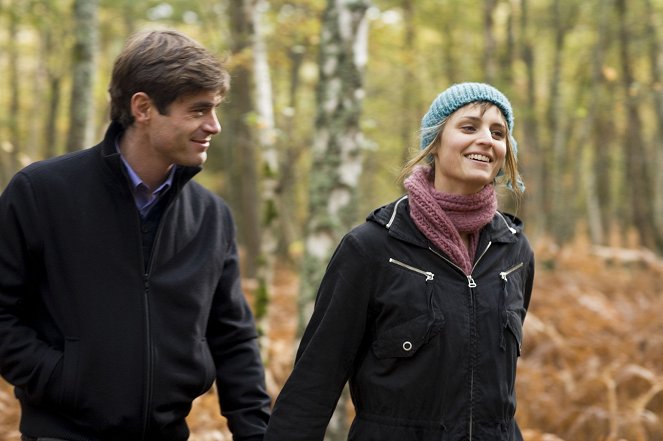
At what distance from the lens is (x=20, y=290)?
3.46 m

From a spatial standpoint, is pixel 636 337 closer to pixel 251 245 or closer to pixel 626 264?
pixel 251 245

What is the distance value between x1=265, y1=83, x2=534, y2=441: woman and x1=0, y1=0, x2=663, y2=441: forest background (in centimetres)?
59

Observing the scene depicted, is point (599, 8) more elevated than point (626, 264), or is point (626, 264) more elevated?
point (599, 8)

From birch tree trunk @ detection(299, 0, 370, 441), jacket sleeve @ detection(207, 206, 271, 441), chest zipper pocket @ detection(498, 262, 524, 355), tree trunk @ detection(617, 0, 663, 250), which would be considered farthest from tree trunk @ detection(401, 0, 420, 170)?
chest zipper pocket @ detection(498, 262, 524, 355)

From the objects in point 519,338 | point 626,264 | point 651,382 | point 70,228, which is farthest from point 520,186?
point 626,264

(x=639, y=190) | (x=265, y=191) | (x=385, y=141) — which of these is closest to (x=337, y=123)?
(x=265, y=191)

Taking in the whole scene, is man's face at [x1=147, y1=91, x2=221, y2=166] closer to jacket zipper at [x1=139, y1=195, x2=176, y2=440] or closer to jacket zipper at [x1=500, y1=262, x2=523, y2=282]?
jacket zipper at [x1=139, y1=195, x2=176, y2=440]

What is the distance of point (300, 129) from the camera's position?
88.2 feet

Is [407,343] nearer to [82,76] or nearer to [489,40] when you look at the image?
[82,76]

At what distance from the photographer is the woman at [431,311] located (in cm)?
320

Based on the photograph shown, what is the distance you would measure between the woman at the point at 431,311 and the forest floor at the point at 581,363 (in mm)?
3449

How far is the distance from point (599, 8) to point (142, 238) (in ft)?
56.9

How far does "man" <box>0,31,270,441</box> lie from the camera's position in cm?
343

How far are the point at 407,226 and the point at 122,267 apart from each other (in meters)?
1.14
